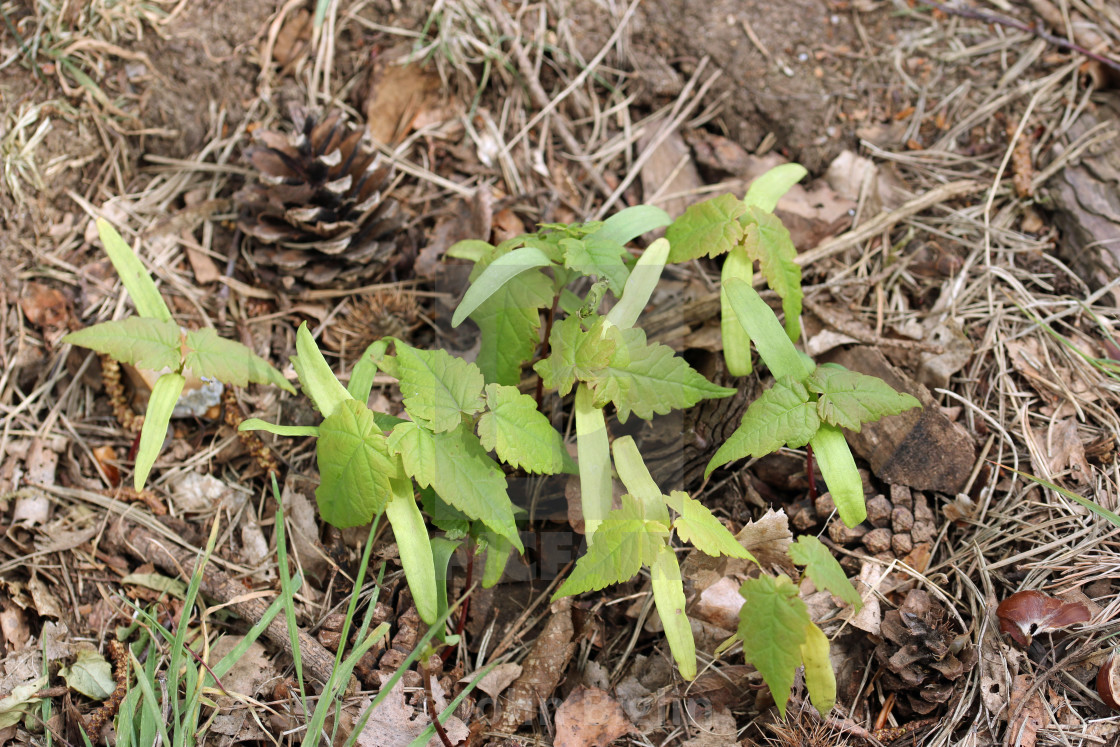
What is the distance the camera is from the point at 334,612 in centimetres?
188

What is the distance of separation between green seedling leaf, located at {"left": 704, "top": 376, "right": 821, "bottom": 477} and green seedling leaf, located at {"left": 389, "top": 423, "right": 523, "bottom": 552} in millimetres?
503

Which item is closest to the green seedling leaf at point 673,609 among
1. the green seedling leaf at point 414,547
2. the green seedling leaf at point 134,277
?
the green seedling leaf at point 414,547

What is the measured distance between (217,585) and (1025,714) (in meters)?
1.99

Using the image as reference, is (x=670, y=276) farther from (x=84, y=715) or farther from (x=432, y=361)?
(x=84, y=715)

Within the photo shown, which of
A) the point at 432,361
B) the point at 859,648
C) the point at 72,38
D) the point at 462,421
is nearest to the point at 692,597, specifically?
the point at 859,648

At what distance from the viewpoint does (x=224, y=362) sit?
189cm

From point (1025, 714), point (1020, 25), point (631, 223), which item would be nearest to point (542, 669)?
point (1025, 714)

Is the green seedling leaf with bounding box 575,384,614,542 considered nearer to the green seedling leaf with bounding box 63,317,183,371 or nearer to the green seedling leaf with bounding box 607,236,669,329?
the green seedling leaf with bounding box 607,236,669,329

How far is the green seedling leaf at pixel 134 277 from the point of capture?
1958 mm

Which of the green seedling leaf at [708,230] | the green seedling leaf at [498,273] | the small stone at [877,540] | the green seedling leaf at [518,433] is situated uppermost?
the green seedling leaf at [498,273]

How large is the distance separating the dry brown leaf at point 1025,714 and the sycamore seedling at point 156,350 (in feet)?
6.36

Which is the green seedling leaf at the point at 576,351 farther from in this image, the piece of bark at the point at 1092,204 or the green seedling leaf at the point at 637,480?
the piece of bark at the point at 1092,204

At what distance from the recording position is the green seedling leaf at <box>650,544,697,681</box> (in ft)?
5.13

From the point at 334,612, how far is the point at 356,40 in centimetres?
201
